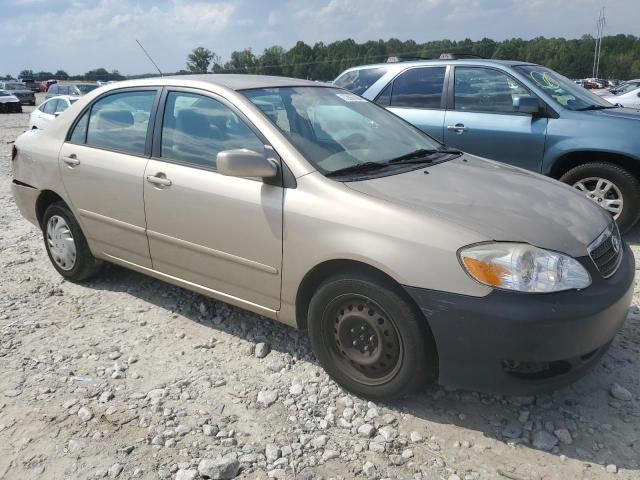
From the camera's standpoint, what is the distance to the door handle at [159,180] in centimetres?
338

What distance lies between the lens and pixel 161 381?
3080 millimetres

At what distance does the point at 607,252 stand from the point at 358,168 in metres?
1.33

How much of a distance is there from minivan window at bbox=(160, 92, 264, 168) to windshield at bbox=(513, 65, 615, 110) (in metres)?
3.76

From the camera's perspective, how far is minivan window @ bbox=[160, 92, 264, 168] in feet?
10.4

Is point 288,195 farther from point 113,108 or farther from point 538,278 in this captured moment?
point 113,108

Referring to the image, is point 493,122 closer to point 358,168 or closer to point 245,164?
point 358,168

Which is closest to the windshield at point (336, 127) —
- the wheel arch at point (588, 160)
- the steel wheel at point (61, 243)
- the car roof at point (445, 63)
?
the steel wheel at point (61, 243)

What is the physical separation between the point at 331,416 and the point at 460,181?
1.42 m

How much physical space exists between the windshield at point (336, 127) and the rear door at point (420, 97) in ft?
7.65

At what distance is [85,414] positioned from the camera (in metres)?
2.78

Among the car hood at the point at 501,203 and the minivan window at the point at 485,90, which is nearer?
→ the car hood at the point at 501,203

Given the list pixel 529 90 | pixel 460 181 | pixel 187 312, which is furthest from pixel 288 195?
pixel 529 90

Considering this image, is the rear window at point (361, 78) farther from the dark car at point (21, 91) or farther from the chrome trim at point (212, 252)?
the dark car at point (21, 91)

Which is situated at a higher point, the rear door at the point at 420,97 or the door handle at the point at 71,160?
the rear door at the point at 420,97
